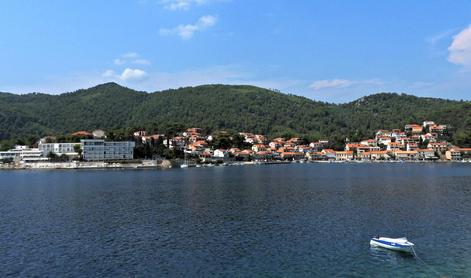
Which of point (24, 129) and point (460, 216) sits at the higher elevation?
point (24, 129)

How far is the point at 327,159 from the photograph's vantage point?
517 feet

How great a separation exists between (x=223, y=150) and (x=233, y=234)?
11987 cm

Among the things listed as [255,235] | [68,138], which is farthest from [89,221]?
[68,138]

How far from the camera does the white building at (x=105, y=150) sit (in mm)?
120938

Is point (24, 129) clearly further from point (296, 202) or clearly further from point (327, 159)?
point (296, 202)

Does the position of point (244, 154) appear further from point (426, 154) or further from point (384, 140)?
point (426, 154)

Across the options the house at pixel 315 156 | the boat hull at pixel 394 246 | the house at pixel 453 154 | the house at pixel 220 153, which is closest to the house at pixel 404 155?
the house at pixel 453 154

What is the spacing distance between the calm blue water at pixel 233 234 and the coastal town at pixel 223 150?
3141 inches

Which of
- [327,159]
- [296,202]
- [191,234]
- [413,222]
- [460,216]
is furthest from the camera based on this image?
[327,159]

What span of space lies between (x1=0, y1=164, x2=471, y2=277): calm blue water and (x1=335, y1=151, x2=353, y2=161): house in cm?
11157

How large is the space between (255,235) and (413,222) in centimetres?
1035

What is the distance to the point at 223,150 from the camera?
145250 mm

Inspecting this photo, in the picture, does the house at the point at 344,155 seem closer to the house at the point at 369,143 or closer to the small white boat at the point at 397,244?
the house at the point at 369,143

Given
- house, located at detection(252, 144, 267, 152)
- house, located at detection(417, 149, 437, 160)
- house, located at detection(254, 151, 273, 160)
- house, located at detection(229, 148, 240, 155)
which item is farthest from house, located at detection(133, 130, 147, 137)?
house, located at detection(417, 149, 437, 160)
